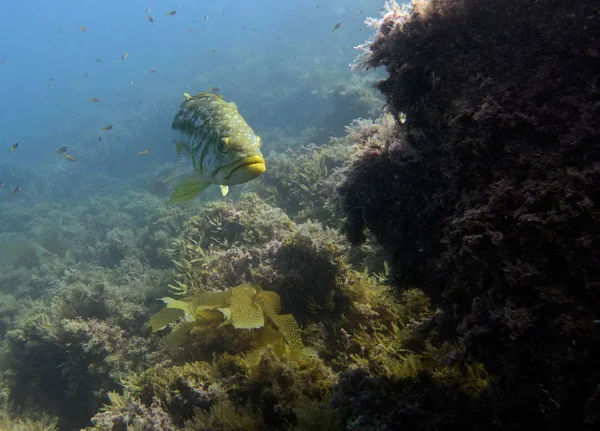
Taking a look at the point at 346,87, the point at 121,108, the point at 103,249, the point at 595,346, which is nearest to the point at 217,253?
the point at 595,346

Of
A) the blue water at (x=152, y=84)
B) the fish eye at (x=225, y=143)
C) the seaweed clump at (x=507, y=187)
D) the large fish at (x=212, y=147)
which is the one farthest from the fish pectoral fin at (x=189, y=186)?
the blue water at (x=152, y=84)

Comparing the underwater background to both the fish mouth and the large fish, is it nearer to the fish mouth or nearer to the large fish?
the large fish

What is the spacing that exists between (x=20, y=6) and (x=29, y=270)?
191m

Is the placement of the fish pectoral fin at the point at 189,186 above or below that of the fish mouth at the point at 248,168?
→ above

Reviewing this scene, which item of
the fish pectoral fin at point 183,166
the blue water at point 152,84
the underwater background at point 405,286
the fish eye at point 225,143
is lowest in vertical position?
the underwater background at point 405,286

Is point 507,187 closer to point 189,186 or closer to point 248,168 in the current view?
point 248,168

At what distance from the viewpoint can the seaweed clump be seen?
128cm

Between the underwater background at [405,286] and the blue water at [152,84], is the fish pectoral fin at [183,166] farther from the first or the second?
the blue water at [152,84]

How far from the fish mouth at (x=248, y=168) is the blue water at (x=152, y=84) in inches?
428

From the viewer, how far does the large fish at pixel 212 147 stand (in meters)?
2.07

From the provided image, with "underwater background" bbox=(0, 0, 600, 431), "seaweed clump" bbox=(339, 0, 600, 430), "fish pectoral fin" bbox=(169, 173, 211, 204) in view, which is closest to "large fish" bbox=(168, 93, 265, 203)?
"fish pectoral fin" bbox=(169, 173, 211, 204)

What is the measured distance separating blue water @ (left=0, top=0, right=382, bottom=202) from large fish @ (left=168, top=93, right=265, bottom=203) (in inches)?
409

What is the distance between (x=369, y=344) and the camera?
2.99m

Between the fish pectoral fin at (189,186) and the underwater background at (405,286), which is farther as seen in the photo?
the fish pectoral fin at (189,186)
